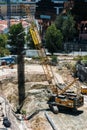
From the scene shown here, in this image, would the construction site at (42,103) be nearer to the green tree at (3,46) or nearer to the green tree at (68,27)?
the green tree at (3,46)

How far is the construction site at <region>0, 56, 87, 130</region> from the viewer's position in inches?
1232

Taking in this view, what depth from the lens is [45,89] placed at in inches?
1603

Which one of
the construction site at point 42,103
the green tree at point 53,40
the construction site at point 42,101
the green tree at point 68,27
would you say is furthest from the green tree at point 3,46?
the green tree at point 68,27

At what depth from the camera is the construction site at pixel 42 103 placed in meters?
31.3

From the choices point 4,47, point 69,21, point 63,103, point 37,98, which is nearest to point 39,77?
point 37,98

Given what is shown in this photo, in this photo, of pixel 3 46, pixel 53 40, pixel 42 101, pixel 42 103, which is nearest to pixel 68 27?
pixel 53 40

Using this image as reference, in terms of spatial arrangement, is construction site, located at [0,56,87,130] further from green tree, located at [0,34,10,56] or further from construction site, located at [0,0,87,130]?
green tree, located at [0,34,10,56]

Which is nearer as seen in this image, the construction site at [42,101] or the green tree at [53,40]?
the construction site at [42,101]

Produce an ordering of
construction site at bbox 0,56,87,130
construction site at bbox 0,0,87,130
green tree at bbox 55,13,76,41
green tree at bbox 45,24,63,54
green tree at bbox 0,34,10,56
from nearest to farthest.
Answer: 1. construction site at bbox 0,0,87,130
2. construction site at bbox 0,56,87,130
3. green tree at bbox 0,34,10,56
4. green tree at bbox 45,24,63,54
5. green tree at bbox 55,13,76,41

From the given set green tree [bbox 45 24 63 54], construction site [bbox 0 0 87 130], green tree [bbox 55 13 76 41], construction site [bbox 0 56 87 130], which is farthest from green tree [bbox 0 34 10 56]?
green tree [bbox 55 13 76 41]

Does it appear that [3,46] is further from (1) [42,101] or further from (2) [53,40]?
(1) [42,101]

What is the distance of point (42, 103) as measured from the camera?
36.2 meters

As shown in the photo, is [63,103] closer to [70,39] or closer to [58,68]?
[58,68]

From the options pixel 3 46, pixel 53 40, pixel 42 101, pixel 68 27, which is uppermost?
pixel 42 101
